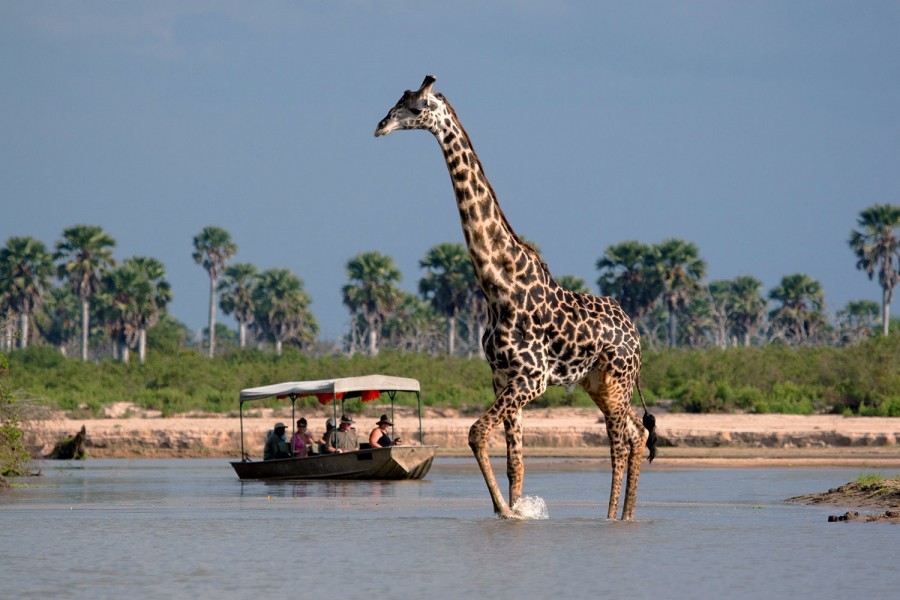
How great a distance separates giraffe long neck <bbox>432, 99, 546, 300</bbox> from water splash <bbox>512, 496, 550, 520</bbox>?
7.62 feet

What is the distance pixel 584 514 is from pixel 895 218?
7214cm

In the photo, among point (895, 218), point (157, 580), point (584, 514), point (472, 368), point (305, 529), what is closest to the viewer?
point (157, 580)

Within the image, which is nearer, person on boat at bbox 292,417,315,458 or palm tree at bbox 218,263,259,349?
person on boat at bbox 292,417,315,458

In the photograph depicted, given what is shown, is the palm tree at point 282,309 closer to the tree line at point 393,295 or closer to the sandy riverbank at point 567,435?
the tree line at point 393,295

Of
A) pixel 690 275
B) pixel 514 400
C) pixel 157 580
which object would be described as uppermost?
pixel 690 275

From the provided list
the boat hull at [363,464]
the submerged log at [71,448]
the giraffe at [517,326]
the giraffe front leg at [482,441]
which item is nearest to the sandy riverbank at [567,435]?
the submerged log at [71,448]

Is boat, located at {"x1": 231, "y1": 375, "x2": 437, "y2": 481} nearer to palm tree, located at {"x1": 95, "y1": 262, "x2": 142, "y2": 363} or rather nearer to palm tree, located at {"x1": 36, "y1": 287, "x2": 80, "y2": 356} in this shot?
palm tree, located at {"x1": 95, "y1": 262, "x2": 142, "y2": 363}

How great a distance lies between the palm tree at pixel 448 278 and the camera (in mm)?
86875

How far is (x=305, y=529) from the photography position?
15531 mm

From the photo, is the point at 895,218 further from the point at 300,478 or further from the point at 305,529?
the point at 305,529

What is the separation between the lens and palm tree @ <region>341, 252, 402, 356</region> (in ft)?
306

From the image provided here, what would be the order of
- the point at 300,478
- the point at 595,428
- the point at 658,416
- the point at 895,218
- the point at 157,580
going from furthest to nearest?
the point at 895,218 < the point at 658,416 < the point at 595,428 < the point at 300,478 < the point at 157,580

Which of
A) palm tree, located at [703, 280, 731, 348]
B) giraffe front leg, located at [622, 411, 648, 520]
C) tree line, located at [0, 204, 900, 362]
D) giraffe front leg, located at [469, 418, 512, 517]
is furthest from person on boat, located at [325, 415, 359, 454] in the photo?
palm tree, located at [703, 280, 731, 348]

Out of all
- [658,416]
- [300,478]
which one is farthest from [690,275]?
[300,478]
